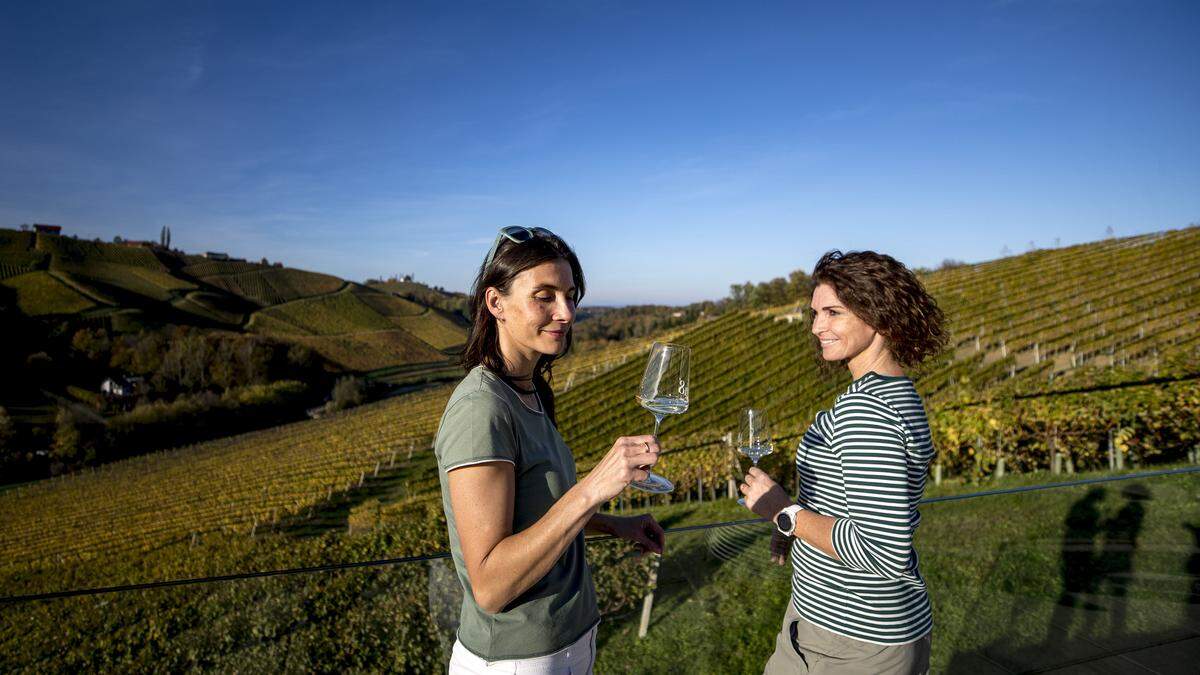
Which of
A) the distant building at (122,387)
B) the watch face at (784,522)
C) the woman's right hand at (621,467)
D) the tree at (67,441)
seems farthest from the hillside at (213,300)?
the woman's right hand at (621,467)

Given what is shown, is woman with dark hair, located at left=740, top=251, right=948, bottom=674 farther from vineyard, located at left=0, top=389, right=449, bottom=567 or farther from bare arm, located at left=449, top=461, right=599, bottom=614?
vineyard, located at left=0, top=389, right=449, bottom=567

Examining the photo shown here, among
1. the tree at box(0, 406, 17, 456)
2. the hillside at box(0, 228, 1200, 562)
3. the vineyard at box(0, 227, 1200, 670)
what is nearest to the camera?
the vineyard at box(0, 227, 1200, 670)

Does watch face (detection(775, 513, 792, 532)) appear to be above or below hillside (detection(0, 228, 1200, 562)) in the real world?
above

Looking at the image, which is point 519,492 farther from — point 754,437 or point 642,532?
point 754,437

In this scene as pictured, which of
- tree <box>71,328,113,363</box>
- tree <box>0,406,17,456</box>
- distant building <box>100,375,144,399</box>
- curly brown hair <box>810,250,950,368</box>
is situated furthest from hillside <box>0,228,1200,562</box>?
tree <box>71,328,113,363</box>

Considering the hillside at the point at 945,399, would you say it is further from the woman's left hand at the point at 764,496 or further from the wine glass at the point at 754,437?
the woman's left hand at the point at 764,496

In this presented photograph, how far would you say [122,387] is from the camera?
68.8m

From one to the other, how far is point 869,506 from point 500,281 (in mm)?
1020

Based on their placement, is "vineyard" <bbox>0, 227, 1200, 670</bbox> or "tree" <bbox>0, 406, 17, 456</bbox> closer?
"vineyard" <bbox>0, 227, 1200, 670</bbox>

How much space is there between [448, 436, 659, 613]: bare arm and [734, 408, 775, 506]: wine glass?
1.02 m

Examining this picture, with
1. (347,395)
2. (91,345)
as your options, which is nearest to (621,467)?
(347,395)

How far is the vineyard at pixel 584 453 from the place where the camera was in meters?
2.40

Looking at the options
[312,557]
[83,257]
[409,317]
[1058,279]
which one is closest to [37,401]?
[83,257]

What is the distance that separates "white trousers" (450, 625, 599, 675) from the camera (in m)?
1.36
